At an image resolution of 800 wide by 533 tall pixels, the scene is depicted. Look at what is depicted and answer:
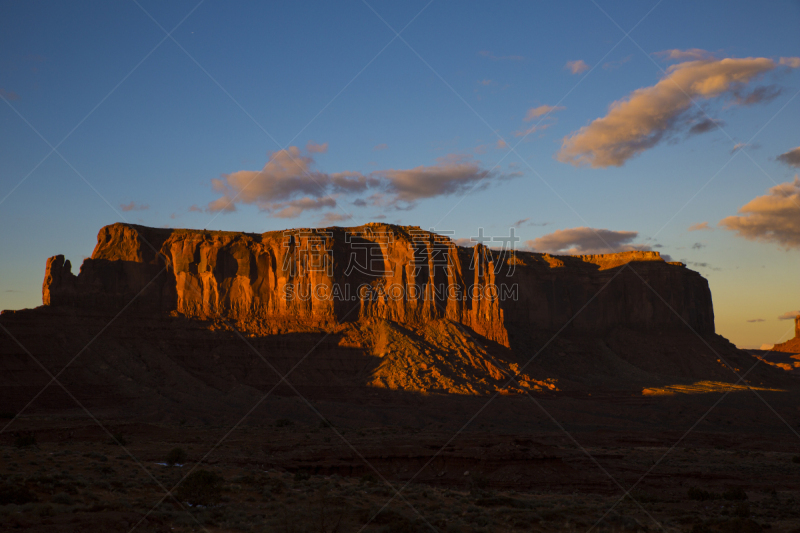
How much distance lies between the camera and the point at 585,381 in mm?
80500

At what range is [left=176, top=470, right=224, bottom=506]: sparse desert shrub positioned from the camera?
672 inches

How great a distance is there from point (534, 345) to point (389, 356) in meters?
26.9

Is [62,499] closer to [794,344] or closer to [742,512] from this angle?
[742,512]

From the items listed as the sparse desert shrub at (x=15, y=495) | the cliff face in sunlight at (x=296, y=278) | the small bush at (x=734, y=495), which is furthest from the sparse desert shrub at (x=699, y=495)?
the cliff face in sunlight at (x=296, y=278)

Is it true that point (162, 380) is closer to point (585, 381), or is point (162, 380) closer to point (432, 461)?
point (432, 461)

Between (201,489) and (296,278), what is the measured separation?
59581 mm

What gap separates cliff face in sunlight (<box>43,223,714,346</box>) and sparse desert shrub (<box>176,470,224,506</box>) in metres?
54.0

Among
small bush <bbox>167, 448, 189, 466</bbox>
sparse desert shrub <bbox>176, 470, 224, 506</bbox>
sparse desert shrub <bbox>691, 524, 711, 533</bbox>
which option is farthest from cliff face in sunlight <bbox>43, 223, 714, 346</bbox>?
sparse desert shrub <bbox>691, 524, 711, 533</bbox>

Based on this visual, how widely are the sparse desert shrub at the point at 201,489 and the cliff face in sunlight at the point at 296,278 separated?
2124 inches

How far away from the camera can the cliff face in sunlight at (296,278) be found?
233 ft

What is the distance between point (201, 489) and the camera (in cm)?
1777

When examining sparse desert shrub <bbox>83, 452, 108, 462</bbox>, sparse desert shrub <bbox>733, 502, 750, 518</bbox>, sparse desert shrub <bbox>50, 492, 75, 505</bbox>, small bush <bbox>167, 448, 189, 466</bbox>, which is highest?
sparse desert shrub <bbox>50, 492, 75, 505</bbox>

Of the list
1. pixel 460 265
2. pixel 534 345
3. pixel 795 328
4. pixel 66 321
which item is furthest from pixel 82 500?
pixel 795 328

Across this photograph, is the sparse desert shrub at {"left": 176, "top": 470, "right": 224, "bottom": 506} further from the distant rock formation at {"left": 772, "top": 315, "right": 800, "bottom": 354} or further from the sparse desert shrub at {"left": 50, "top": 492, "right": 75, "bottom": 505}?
the distant rock formation at {"left": 772, "top": 315, "right": 800, "bottom": 354}
